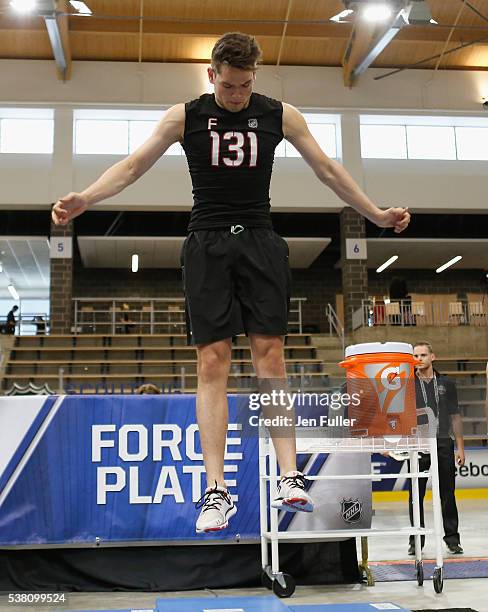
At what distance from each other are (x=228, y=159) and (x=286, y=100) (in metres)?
15.4

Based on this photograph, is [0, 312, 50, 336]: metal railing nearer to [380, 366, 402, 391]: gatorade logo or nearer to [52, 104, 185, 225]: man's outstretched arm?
[380, 366, 402, 391]: gatorade logo

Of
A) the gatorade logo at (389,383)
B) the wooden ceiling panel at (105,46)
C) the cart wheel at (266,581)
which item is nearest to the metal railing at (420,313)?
the wooden ceiling panel at (105,46)

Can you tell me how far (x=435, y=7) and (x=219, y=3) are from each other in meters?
4.78

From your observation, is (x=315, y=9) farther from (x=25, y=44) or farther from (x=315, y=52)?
(x=25, y=44)

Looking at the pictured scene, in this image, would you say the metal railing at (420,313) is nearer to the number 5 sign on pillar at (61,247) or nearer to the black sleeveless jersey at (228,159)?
the number 5 sign on pillar at (61,247)

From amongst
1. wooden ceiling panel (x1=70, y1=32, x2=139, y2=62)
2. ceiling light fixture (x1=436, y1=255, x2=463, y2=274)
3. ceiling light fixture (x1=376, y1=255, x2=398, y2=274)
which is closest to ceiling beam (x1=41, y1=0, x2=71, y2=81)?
wooden ceiling panel (x1=70, y1=32, x2=139, y2=62)

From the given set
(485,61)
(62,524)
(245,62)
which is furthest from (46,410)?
(485,61)

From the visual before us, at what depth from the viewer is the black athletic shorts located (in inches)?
103

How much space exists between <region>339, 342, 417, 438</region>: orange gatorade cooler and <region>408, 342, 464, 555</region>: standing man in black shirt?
5.81 feet

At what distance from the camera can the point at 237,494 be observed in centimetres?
433

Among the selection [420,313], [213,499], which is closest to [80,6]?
[420,313]

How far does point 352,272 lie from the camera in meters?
17.4

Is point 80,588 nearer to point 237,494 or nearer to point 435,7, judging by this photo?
point 237,494

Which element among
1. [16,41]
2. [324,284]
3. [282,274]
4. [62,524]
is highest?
[16,41]
